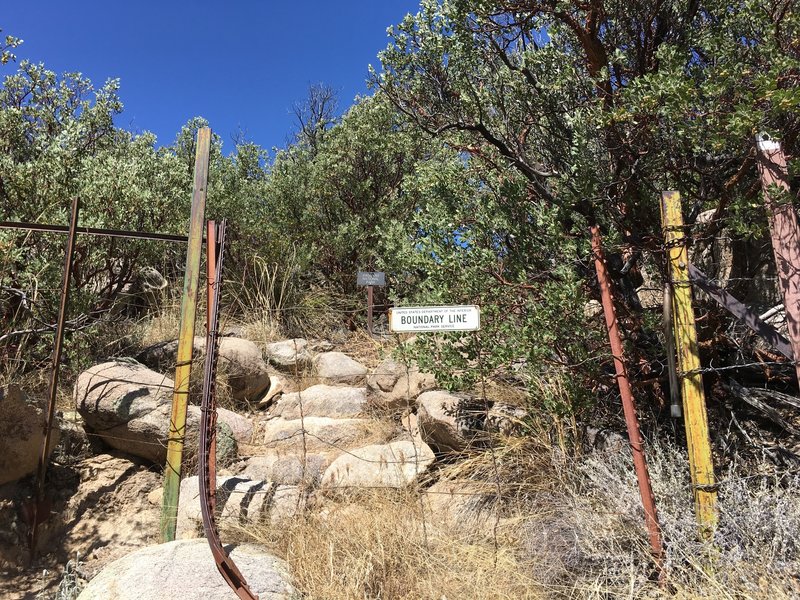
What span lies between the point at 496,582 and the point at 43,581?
10.0 feet

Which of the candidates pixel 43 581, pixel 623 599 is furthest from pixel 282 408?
pixel 623 599

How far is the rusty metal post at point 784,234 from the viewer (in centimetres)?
270

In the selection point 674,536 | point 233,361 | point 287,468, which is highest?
point 233,361

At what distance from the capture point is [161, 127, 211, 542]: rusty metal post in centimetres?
356

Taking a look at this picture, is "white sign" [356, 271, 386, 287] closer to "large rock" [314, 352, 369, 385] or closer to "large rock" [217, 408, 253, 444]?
"large rock" [314, 352, 369, 385]

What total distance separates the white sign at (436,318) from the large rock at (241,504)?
4.54 ft

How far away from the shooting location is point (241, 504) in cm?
388

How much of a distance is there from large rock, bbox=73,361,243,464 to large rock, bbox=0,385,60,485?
0.47 meters

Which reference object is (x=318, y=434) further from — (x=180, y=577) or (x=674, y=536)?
(x=674, y=536)

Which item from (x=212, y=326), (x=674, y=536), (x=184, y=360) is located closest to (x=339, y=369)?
(x=184, y=360)

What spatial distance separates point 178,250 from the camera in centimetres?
844

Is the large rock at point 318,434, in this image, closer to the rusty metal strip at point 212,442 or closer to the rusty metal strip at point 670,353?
the rusty metal strip at point 212,442

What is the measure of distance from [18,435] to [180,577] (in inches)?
93.5

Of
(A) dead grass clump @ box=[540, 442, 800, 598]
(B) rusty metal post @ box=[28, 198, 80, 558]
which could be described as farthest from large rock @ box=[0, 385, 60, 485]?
(A) dead grass clump @ box=[540, 442, 800, 598]
